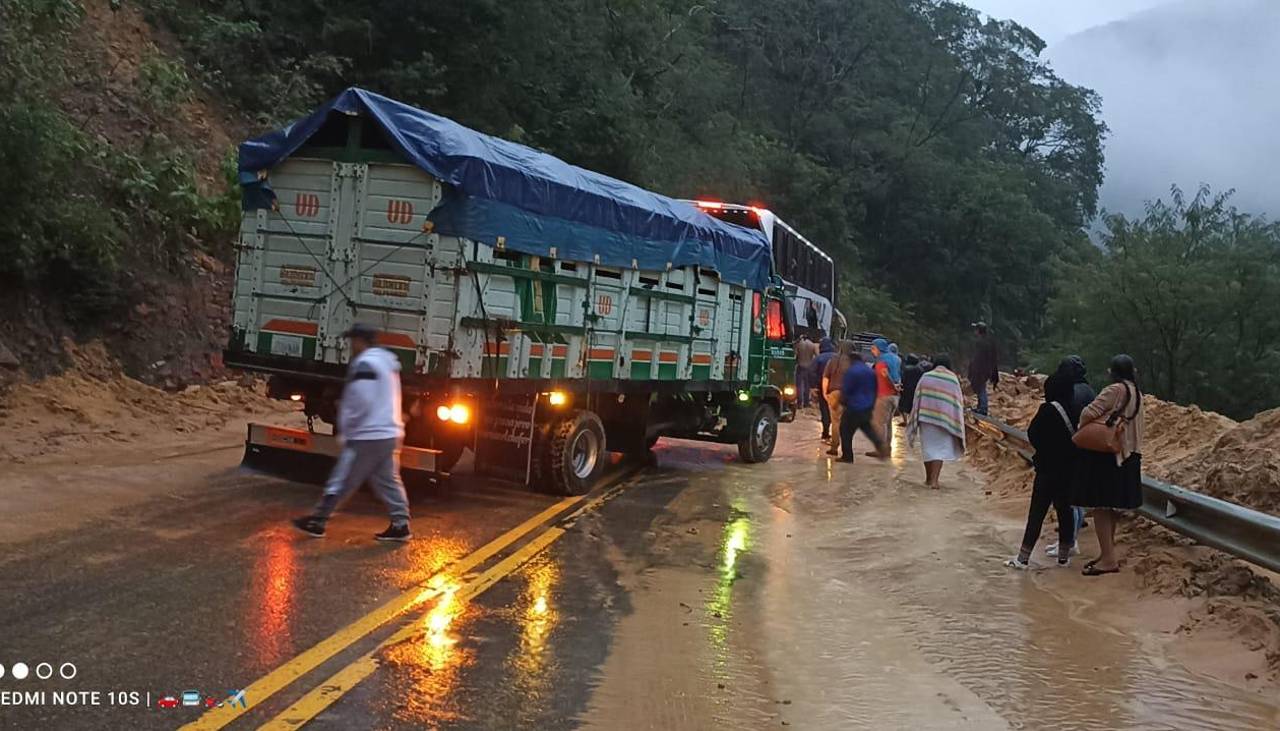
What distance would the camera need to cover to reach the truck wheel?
10250 millimetres

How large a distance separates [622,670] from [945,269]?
191ft

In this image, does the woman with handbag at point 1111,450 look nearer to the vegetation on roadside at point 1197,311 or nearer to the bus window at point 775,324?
the bus window at point 775,324

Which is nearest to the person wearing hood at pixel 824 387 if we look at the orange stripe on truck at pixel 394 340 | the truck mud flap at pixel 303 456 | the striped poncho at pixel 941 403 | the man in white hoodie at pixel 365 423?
the striped poncho at pixel 941 403

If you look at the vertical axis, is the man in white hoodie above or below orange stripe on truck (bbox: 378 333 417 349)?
below

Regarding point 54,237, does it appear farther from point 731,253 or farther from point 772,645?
point 772,645

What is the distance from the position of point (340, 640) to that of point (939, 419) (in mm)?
8627

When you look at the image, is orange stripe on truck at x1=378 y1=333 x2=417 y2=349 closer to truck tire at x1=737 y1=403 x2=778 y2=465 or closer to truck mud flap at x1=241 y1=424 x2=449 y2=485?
truck mud flap at x1=241 y1=424 x2=449 y2=485

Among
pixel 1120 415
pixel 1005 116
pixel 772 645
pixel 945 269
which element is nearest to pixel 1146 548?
pixel 1120 415

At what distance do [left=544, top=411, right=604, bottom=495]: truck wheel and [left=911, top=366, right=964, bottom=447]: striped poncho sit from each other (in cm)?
400

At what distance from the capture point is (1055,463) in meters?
8.14

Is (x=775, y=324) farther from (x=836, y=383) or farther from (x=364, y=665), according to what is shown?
(x=364, y=665)

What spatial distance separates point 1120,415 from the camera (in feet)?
25.1

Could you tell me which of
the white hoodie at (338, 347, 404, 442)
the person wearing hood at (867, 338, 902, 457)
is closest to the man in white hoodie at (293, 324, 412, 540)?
the white hoodie at (338, 347, 404, 442)

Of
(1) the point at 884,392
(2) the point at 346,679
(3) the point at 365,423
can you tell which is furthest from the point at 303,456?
(1) the point at 884,392
